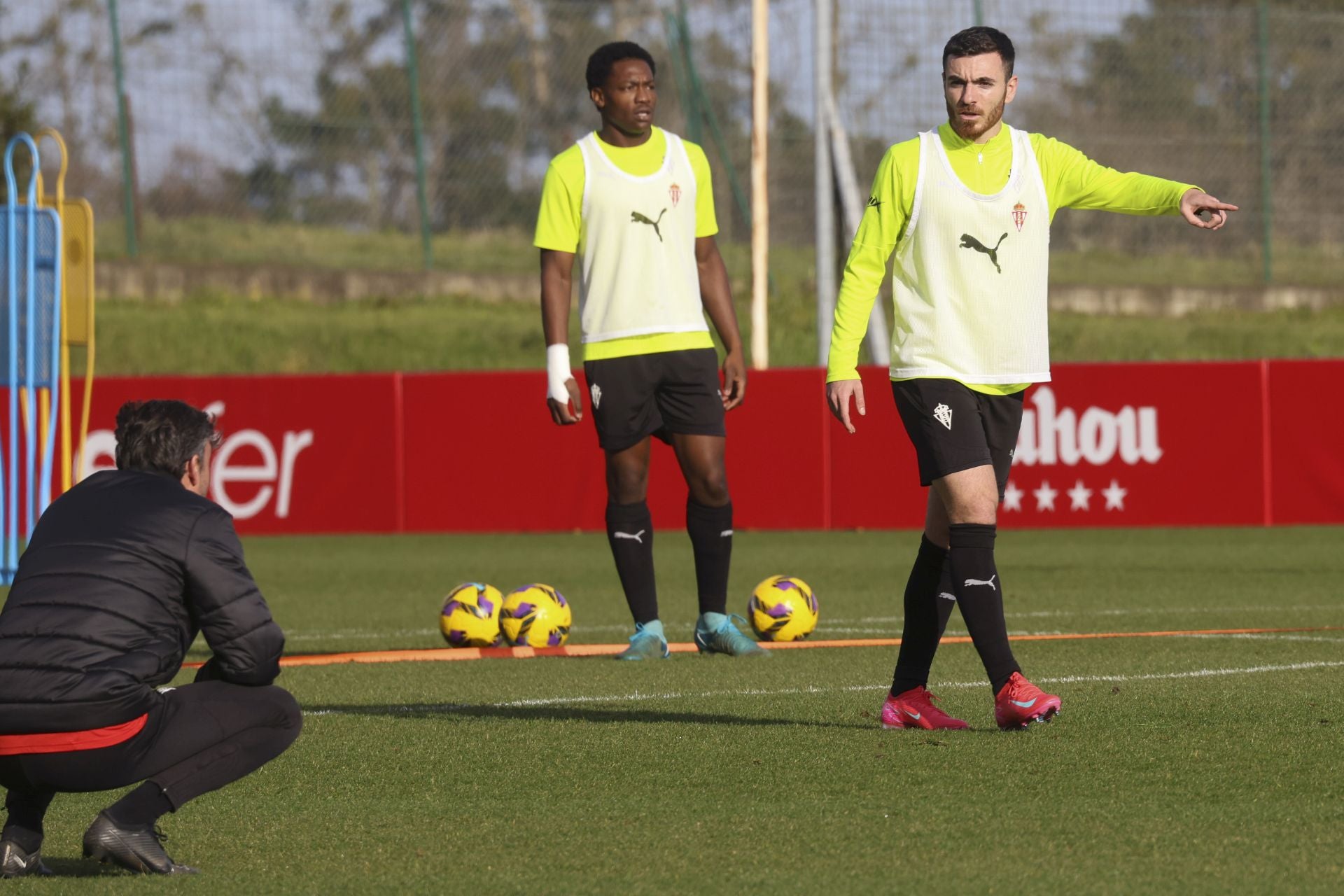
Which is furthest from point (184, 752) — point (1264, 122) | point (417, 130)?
point (1264, 122)

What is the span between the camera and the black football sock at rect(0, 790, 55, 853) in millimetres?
4551

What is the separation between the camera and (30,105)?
27.2 metres

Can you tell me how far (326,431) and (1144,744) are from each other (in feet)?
40.2

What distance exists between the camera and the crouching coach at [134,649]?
4.28 metres

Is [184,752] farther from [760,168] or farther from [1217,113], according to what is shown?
[1217,113]

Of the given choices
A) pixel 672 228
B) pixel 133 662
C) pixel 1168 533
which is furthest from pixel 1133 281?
pixel 133 662

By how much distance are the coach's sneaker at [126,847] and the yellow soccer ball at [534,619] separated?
4.41 meters

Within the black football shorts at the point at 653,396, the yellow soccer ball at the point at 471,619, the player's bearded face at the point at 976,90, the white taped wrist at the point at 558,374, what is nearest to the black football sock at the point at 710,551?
the black football shorts at the point at 653,396

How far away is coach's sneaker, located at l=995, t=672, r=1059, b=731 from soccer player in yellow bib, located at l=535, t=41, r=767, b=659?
2611 mm

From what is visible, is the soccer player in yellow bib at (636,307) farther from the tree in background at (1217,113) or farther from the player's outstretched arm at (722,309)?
the tree in background at (1217,113)

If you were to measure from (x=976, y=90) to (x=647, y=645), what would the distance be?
322 centimetres

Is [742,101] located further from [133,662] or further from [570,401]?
[133,662]

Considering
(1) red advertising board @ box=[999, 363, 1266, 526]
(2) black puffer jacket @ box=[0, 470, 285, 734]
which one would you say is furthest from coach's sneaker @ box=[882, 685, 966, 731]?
(1) red advertising board @ box=[999, 363, 1266, 526]

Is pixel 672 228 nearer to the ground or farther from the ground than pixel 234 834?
farther from the ground
